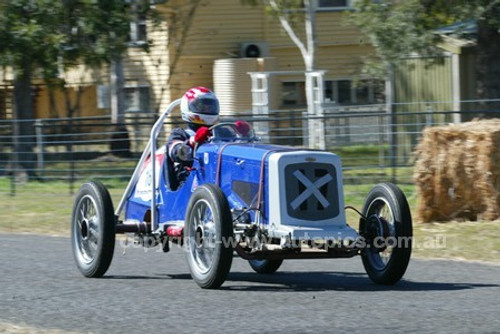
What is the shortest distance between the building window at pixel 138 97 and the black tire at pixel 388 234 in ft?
83.9

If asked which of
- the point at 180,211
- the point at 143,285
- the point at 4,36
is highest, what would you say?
the point at 4,36

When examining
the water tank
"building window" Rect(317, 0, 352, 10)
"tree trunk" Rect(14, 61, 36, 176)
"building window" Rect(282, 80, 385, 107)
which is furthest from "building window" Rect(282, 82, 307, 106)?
"tree trunk" Rect(14, 61, 36, 176)

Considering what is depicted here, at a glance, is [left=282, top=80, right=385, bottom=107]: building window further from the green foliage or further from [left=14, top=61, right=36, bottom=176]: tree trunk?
[left=14, top=61, right=36, bottom=176]: tree trunk

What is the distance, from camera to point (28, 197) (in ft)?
62.5

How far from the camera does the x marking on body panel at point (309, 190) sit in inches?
350

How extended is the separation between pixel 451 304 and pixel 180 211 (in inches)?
113

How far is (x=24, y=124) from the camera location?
22.1 m

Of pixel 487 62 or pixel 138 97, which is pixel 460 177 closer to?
pixel 487 62

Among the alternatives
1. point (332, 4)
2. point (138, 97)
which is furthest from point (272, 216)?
point (332, 4)

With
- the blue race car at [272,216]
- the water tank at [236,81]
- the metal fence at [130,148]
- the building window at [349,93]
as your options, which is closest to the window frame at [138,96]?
the water tank at [236,81]

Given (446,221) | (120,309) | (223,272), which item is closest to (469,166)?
(446,221)

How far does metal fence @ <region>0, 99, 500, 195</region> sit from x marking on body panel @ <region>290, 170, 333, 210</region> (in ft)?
30.8

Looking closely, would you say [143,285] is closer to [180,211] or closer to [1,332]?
[180,211]

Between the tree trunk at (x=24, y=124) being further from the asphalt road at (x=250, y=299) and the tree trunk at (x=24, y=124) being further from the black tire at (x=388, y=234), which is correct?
the black tire at (x=388, y=234)
